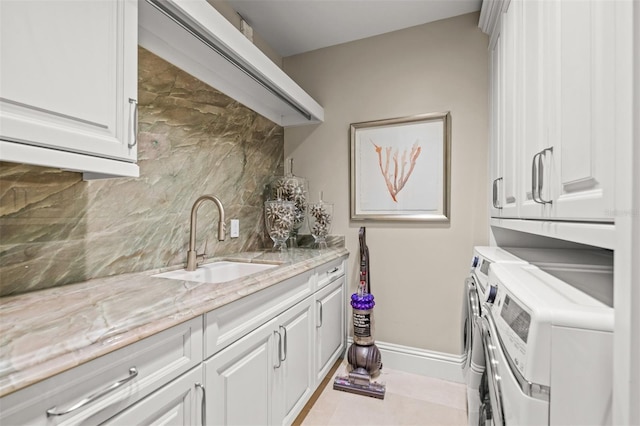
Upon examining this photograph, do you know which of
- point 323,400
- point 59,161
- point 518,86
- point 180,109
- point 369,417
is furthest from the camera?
point 323,400

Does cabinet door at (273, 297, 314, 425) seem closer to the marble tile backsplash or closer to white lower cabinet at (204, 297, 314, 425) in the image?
white lower cabinet at (204, 297, 314, 425)

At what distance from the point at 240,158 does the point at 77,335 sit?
160cm

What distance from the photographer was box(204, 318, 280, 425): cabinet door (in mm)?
1019

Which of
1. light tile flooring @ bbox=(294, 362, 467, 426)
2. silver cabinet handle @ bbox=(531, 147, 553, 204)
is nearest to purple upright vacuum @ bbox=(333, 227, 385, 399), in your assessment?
light tile flooring @ bbox=(294, 362, 467, 426)

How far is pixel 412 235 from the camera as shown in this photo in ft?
7.42

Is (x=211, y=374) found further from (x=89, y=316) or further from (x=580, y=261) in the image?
(x=580, y=261)

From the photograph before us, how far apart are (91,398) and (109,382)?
0.04 meters

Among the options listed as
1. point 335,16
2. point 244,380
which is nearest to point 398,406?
point 244,380

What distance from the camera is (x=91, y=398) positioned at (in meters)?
0.65

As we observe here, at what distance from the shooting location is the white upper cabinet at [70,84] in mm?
732

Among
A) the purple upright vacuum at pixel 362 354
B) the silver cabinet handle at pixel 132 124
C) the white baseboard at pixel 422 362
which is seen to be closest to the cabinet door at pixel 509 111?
the purple upright vacuum at pixel 362 354

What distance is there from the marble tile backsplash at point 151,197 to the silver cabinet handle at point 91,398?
603 millimetres

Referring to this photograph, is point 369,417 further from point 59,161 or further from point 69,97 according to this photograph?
point 69,97

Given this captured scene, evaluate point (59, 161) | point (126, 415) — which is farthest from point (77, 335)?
point (59, 161)
